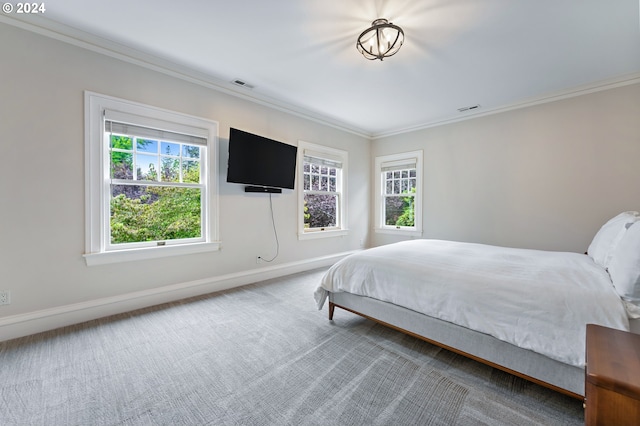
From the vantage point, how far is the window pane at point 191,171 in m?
3.13

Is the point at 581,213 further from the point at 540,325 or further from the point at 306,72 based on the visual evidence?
the point at 306,72

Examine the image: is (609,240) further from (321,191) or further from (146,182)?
(146,182)

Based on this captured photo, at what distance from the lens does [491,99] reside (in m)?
3.66

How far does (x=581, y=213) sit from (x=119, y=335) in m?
5.18

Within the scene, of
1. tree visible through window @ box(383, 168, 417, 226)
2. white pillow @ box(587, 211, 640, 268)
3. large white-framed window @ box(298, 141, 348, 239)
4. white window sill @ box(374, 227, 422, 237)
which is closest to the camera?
white pillow @ box(587, 211, 640, 268)

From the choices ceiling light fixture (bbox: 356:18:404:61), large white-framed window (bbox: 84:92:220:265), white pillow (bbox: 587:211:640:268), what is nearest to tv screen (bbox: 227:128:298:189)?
large white-framed window (bbox: 84:92:220:265)

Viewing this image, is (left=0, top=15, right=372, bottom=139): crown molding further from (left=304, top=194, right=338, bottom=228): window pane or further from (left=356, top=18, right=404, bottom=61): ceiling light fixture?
(left=356, top=18, right=404, bottom=61): ceiling light fixture

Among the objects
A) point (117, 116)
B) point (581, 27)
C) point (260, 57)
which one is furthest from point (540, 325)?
point (117, 116)

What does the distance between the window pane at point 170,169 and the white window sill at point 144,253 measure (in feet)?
2.56

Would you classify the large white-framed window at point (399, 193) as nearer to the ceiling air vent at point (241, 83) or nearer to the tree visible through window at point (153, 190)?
the ceiling air vent at point (241, 83)

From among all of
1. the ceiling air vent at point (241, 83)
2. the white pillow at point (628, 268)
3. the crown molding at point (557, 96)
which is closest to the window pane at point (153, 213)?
the ceiling air vent at point (241, 83)

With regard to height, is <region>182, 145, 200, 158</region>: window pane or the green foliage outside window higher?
<region>182, 145, 200, 158</region>: window pane

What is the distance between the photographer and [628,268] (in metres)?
1.45

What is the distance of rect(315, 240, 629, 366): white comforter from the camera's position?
1.38 meters
